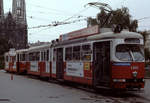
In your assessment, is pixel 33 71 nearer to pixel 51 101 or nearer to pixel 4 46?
pixel 51 101

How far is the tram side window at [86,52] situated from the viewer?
15.3 meters

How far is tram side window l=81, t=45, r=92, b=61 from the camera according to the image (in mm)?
15305

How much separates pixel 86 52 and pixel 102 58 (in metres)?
1.40

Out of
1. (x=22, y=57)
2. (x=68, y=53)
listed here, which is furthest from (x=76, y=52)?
(x=22, y=57)

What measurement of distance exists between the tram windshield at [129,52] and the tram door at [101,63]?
59 centimetres

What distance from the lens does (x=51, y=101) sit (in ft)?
39.1

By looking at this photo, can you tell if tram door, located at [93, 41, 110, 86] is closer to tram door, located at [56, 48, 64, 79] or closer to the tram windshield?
the tram windshield

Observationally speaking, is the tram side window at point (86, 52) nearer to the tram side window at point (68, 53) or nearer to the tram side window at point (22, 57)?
the tram side window at point (68, 53)

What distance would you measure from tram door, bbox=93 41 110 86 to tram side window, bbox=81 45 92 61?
496 millimetres

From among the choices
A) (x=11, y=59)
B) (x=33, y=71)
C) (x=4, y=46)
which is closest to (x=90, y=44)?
(x=33, y=71)

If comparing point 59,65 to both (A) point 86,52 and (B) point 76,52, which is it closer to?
(B) point 76,52

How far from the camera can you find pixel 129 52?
13.9 metres

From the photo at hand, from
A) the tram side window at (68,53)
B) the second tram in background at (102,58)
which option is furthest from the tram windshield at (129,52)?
the tram side window at (68,53)

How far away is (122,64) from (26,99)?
14.8ft
